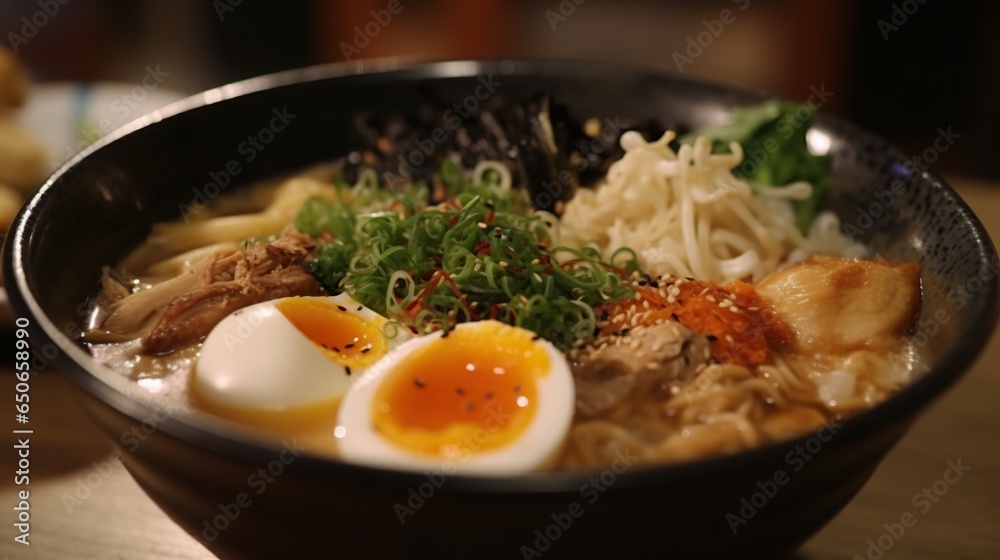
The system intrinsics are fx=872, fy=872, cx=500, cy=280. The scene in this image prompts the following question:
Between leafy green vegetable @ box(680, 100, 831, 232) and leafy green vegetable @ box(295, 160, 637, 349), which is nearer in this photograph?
leafy green vegetable @ box(295, 160, 637, 349)

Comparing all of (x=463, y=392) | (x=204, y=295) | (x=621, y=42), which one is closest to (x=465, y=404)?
(x=463, y=392)

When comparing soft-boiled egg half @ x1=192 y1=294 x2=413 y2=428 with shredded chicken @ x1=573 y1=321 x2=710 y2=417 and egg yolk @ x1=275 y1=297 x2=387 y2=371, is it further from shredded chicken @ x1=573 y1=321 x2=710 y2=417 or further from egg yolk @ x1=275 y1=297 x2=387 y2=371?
shredded chicken @ x1=573 y1=321 x2=710 y2=417

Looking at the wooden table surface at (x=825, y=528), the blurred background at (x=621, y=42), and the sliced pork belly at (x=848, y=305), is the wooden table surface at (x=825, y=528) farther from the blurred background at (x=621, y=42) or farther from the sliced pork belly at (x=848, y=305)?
the blurred background at (x=621, y=42)

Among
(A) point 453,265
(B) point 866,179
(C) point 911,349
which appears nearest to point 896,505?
(C) point 911,349

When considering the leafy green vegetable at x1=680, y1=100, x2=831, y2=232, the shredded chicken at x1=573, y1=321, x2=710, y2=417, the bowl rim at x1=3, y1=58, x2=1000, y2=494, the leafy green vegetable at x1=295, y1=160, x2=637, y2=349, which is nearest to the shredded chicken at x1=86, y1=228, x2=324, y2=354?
the leafy green vegetable at x1=295, y1=160, x2=637, y2=349

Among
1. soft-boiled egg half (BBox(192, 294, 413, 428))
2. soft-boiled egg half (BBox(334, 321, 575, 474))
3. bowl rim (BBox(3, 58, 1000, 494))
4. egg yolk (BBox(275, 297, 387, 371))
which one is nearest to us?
bowl rim (BBox(3, 58, 1000, 494))

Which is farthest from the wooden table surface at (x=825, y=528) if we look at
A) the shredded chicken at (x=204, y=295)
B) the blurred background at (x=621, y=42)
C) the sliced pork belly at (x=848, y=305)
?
the blurred background at (x=621, y=42)

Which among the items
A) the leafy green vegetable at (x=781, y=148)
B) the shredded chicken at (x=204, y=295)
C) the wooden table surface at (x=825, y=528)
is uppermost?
the leafy green vegetable at (x=781, y=148)

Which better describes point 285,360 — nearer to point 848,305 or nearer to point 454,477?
point 454,477
